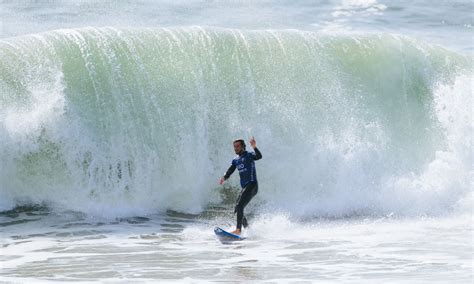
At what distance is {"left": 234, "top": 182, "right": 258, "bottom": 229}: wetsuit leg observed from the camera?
11766 millimetres

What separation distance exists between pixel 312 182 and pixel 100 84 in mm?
4165

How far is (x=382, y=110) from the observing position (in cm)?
1602

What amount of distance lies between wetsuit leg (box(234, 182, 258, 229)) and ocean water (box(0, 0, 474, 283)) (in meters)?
0.22

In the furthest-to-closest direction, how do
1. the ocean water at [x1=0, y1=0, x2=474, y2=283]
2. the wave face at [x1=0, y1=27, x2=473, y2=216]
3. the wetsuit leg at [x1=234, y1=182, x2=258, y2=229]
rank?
the wave face at [x1=0, y1=27, x2=473, y2=216], the ocean water at [x1=0, y1=0, x2=474, y2=283], the wetsuit leg at [x1=234, y1=182, x2=258, y2=229]

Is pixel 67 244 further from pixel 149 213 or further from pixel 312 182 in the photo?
Result: pixel 312 182

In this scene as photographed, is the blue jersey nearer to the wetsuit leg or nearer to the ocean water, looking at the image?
the wetsuit leg

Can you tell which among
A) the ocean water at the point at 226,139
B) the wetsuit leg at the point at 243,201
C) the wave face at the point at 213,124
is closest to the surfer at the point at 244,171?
the wetsuit leg at the point at 243,201

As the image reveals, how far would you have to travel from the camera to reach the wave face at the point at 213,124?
1360 cm

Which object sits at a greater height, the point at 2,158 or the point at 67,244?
the point at 2,158

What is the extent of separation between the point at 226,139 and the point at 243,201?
282cm

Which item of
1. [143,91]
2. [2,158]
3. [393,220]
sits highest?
[143,91]

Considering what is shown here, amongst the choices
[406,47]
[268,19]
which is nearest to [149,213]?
[406,47]

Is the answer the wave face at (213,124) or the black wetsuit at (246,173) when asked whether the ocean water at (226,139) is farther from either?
the black wetsuit at (246,173)

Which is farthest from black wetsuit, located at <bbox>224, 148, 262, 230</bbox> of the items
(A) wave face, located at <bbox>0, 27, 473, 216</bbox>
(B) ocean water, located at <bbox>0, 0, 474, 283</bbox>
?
(A) wave face, located at <bbox>0, 27, 473, 216</bbox>
